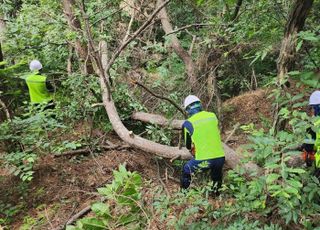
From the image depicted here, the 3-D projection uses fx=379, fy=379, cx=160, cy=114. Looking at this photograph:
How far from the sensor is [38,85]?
28.7ft

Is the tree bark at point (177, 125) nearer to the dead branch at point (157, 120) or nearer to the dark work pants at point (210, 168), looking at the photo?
the dead branch at point (157, 120)

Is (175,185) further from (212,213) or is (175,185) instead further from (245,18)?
(245,18)

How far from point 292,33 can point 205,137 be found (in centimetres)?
203

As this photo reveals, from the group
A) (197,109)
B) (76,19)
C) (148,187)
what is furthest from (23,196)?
(76,19)

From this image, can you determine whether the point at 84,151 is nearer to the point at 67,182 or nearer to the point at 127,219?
the point at 67,182

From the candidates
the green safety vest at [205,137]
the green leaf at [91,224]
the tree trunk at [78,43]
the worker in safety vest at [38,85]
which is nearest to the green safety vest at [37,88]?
the worker in safety vest at [38,85]

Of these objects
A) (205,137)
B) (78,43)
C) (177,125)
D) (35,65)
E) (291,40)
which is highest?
(78,43)

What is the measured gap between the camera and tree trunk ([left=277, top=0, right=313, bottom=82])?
4281 millimetres

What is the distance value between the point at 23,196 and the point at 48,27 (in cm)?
428

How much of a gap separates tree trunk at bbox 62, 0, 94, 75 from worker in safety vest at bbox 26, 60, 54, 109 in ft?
3.12

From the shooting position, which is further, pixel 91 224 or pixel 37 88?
pixel 37 88

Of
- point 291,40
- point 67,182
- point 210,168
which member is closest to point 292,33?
point 291,40

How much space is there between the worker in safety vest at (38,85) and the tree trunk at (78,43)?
3.12ft

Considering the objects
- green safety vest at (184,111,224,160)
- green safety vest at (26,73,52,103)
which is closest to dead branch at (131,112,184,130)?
green safety vest at (184,111,224,160)
